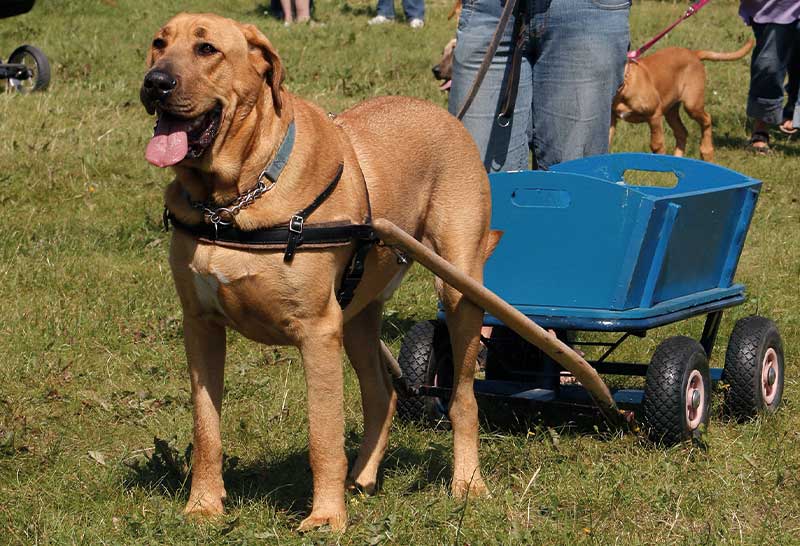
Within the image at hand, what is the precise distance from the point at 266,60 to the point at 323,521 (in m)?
1.46

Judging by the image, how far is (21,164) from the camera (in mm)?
8344

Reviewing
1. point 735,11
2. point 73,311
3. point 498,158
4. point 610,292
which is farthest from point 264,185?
point 735,11

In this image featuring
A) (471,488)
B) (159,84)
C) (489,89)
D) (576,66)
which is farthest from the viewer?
(489,89)

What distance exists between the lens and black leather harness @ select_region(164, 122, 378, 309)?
11.4 feet

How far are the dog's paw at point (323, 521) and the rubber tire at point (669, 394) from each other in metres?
1.49

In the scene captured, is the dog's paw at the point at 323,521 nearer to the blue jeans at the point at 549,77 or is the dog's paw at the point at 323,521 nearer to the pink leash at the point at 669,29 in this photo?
the blue jeans at the point at 549,77

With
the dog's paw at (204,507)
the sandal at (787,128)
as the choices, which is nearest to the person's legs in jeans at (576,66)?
the dog's paw at (204,507)

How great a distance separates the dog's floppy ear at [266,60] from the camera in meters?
3.54

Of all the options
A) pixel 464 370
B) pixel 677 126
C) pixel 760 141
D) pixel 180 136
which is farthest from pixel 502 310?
pixel 677 126

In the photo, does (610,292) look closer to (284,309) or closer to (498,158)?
(498,158)

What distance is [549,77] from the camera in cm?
542

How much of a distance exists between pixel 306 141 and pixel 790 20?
8.75 m

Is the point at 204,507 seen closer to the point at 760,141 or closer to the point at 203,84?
the point at 203,84

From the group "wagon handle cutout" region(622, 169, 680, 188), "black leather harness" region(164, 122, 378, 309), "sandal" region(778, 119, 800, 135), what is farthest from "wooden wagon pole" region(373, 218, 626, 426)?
"sandal" region(778, 119, 800, 135)
